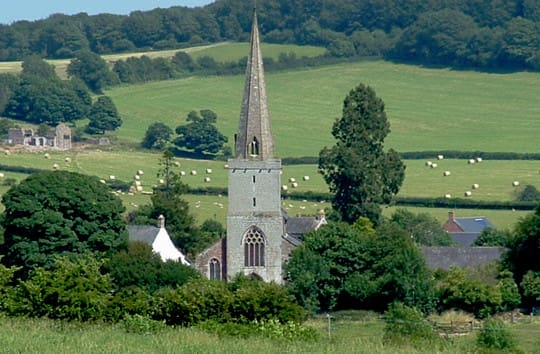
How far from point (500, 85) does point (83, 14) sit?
66530 mm

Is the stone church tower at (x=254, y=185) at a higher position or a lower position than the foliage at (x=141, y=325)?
lower

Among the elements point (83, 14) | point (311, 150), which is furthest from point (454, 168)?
point (83, 14)

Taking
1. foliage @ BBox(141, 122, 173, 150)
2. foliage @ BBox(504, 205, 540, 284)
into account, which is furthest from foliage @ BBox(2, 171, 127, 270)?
foliage @ BBox(141, 122, 173, 150)

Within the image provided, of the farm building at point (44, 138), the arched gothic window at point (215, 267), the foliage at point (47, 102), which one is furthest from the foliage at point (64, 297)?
the foliage at point (47, 102)

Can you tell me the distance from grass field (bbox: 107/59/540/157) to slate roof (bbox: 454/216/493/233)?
104 ft

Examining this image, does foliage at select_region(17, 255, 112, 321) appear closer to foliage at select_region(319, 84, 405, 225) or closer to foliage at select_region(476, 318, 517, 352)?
foliage at select_region(476, 318, 517, 352)

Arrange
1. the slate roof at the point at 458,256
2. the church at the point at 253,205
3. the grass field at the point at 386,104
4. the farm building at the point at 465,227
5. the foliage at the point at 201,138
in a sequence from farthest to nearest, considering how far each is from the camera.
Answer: the grass field at the point at 386,104, the foliage at the point at 201,138, the farm building at the point at 465,227, the church at the point at 253,205, the slate roof at the point at 458,256

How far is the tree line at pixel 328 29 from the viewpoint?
15338 centimetres

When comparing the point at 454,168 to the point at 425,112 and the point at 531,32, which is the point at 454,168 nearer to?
the point at 425,112

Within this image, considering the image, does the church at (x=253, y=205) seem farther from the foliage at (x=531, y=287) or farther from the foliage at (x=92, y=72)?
the foliage at (x=92, y=72)

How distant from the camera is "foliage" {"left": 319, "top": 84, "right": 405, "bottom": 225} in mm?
80062

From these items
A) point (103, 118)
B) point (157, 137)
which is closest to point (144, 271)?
point (157, 137)

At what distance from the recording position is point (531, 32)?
151 m

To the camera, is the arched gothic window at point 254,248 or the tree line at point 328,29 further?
the tree line at point 328,29
